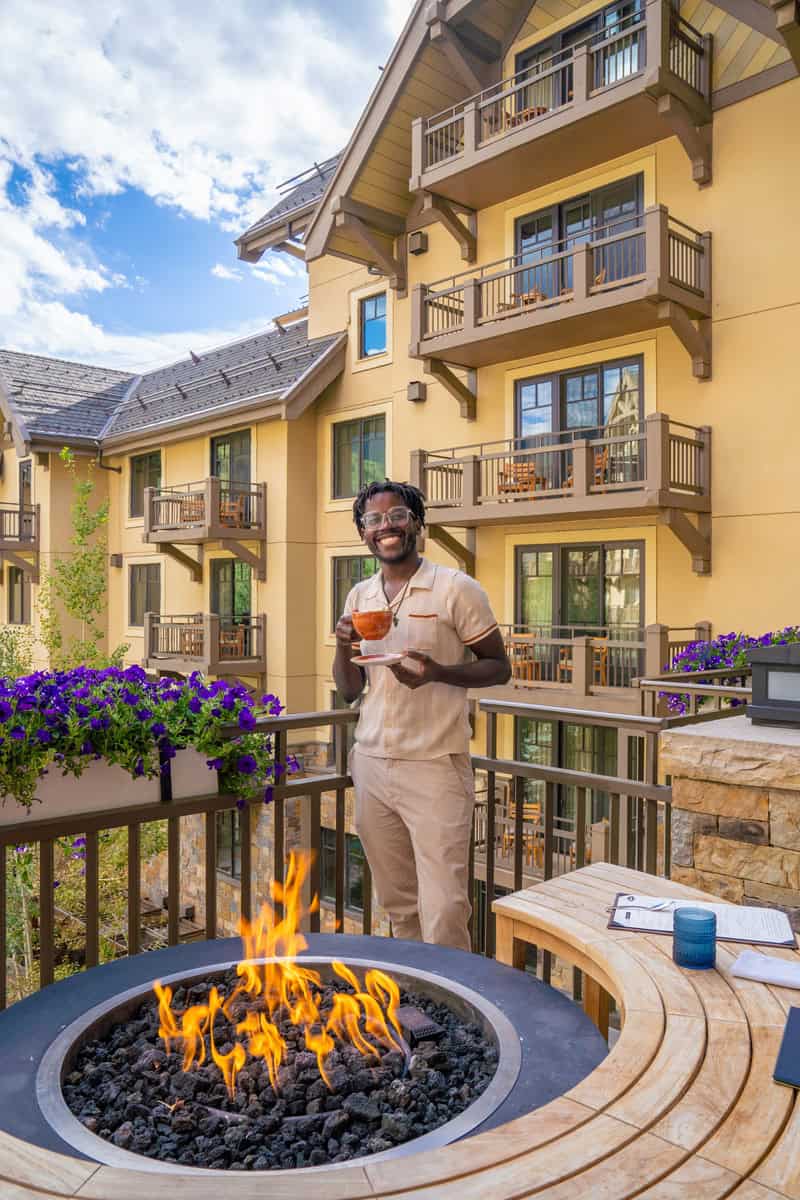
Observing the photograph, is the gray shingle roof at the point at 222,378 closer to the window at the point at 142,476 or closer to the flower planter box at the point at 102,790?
the window at the point at 142,476

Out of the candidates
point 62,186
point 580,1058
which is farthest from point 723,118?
point 62,186

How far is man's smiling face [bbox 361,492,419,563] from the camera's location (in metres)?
2.61

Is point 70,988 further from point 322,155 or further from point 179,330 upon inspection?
point 179,330

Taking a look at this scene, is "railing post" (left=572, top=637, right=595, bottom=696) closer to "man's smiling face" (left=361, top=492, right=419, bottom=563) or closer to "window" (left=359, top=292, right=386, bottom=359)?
"window" (left=359, top=292, right=386, bottom=359)

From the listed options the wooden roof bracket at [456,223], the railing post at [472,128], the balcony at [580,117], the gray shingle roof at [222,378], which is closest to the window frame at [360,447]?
the gray shingle roof at [222,378]

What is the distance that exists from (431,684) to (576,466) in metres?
6.19

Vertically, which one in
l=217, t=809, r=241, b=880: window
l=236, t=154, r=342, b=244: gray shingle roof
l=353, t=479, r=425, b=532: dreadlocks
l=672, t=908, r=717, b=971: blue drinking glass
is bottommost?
l=217, t=809, r=241, b=880: window

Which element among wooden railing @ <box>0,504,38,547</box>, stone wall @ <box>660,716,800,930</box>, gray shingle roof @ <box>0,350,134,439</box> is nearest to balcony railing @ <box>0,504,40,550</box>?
wooden railing @ <box>0,504,38,547</box>

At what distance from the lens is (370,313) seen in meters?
12.0

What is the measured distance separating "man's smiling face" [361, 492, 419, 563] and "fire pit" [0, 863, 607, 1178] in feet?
3.61

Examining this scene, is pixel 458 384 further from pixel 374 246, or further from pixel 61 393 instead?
pixel 61 393

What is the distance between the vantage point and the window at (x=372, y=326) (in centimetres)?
1183

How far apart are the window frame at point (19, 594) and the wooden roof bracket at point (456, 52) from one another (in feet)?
39.5

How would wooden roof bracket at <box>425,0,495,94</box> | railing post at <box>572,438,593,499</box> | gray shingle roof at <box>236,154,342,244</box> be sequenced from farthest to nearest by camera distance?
gray shingle roof at <box>236,154,342,244</box> < wooden roof bracket at <box>425,0,495,94</box> < railing post at <box>572,438,593,499</box>
